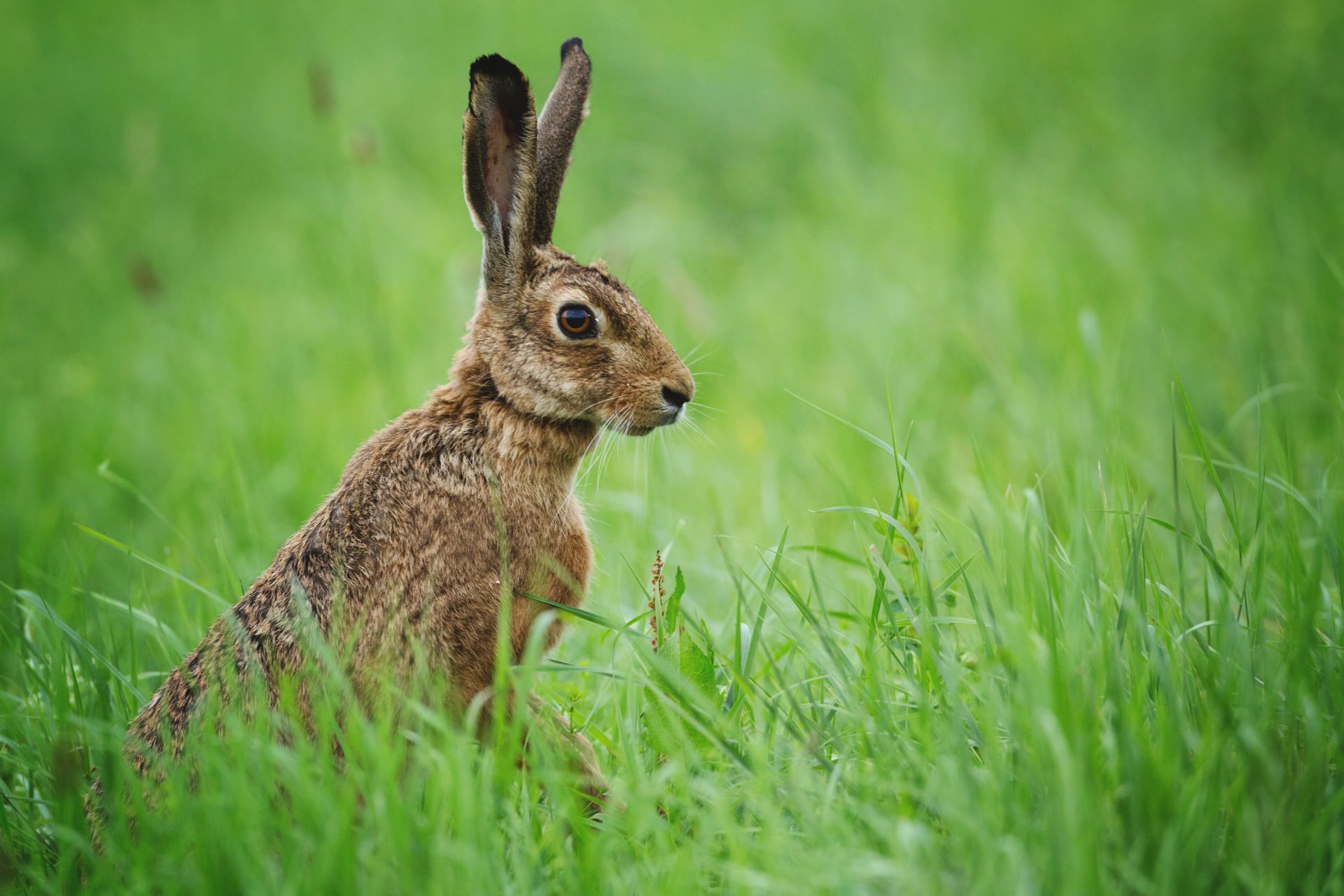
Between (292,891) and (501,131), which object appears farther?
(501,131)

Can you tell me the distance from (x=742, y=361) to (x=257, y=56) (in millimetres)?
5688

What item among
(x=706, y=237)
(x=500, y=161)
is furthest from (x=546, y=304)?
(x=706, y=237)

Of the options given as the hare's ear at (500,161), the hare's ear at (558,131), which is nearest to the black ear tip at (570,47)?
the hare's ear at (558,131)

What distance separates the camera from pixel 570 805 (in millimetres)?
2168

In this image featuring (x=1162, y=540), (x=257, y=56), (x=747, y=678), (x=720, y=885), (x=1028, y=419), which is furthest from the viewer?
(x=257, y=56)

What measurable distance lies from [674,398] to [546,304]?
455mm

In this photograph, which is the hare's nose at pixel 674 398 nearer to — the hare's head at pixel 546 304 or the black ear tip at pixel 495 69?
the hare's head at pixel 546 304

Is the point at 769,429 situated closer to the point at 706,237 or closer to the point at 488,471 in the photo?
the point at 488,471

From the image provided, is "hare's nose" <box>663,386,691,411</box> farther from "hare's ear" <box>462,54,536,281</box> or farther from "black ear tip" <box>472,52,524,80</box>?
"black ear tip" <box>472,52,524,80</box>

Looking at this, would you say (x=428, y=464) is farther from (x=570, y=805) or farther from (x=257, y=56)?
(x=257, y=56)

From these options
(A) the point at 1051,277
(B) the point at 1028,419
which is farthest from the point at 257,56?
(B) the point at 1028,419

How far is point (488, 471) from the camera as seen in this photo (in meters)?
2.83

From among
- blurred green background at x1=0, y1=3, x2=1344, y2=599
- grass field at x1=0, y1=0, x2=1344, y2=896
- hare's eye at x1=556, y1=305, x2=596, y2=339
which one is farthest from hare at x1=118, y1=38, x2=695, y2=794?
blurred green background at x1=0, y1=3, x2=1344, y2=599

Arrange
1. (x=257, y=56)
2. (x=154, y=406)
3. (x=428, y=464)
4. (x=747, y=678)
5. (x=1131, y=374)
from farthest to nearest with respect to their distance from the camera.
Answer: (x=257, y=56) < (x=154, y=406) < (x=1131, y=374) < (x=428, y=464) < (x=747, y=678)
